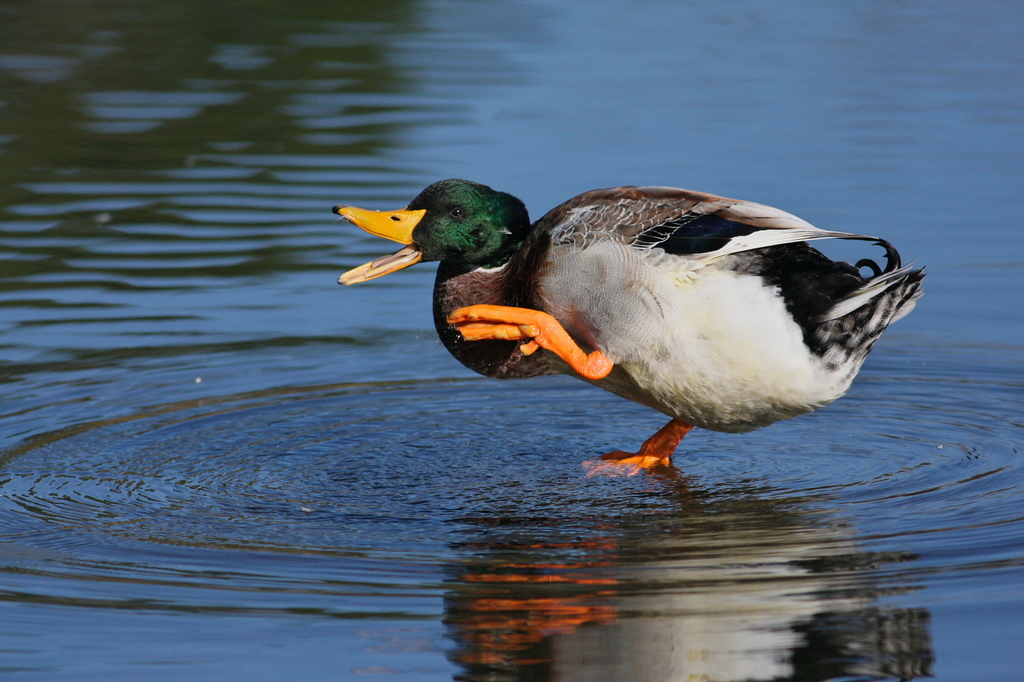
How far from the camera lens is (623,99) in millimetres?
12492

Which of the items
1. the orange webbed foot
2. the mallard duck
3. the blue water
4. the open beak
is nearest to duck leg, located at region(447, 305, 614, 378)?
the mallard duck

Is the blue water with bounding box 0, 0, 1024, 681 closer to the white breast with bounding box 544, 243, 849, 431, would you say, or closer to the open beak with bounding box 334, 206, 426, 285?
the white breast with bounding box 544, 243, 849, 431

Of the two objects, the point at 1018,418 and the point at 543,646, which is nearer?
the point at 543,646

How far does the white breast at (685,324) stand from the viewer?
5.11 m

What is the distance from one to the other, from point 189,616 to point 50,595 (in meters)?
0.52

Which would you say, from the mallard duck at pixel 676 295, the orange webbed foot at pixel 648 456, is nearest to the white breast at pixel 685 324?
the mallard duck at pixel 676 295

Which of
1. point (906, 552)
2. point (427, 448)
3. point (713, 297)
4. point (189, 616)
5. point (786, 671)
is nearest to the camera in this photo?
point (786, 671)

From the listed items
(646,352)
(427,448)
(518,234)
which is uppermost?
(518,234)

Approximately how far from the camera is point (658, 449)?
5.93 metres

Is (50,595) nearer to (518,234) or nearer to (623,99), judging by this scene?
(518,234)

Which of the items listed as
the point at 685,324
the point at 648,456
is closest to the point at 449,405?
the point at 648,456

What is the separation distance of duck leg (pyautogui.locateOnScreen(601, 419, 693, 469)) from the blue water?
0.32 ft

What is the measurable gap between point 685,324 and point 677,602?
1.30 metres

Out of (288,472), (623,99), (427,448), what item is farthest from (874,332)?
(623,99)
